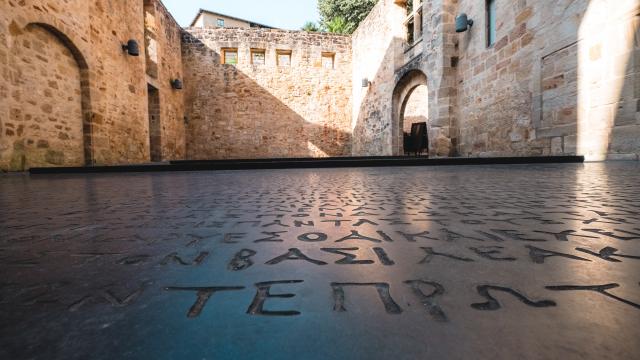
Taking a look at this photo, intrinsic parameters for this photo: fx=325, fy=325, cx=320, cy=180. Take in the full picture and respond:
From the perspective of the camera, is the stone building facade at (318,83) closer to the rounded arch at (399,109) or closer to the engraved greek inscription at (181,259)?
the rounded arch at (399,109)

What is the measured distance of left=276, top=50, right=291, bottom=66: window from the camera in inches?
503

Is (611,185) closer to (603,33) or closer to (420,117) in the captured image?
(603,33)

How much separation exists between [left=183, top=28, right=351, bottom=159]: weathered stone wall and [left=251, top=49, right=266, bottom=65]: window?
0.41ft

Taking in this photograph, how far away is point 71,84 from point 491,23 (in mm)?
7747

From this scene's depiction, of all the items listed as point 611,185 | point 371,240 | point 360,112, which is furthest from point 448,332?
point 360,112

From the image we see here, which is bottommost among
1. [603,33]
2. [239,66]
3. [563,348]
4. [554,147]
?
[563,348]

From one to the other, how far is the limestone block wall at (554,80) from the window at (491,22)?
0.30 feet

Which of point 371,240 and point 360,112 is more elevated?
point 360,112

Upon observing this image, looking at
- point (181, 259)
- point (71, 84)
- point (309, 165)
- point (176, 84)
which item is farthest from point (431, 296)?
point (176, 84)

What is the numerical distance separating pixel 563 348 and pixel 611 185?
1.99 meters

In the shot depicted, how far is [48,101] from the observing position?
17.4 ft

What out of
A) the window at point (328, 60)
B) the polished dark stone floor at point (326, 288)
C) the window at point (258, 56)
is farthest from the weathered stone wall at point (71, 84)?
the window at point (328, 60)

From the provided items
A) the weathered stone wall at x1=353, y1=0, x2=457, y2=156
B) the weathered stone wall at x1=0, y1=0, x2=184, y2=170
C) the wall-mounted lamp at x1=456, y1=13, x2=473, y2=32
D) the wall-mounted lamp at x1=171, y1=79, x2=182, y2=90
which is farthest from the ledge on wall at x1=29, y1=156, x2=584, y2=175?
the wall-mounted lamp at x1=171, y1=79, x2=182, y2=90

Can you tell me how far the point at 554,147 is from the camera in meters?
4.72
